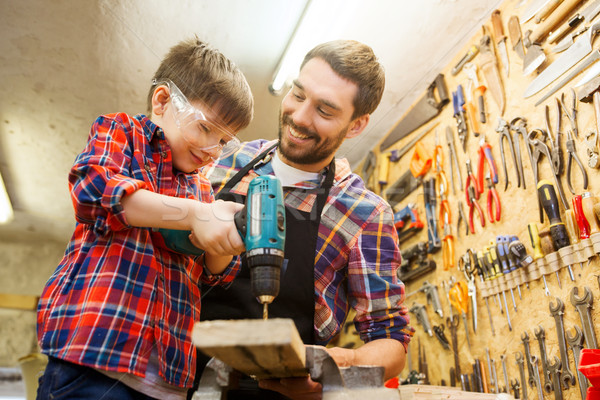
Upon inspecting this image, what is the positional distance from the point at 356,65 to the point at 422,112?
0.94 meters

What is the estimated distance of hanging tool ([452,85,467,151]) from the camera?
6.81 ft

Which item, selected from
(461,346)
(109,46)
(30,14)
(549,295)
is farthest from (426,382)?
(30,14)

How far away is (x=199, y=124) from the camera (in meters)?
0.96

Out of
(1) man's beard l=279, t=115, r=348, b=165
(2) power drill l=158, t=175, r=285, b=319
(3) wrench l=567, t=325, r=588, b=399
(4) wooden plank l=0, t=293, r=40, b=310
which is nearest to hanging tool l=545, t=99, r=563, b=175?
(3) wrench l=567, t=325, r=588, b=399

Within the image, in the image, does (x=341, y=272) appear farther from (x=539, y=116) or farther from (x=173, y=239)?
(x=539, y=116)

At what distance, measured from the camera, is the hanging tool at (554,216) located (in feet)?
4.76

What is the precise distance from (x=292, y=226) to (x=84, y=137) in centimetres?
91

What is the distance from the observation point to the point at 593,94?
1.38 meters

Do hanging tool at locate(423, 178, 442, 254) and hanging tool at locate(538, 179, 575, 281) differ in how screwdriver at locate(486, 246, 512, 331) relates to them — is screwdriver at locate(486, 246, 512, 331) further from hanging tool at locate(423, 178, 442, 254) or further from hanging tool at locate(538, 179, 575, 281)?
hanging tool at locate(423, 178, 442, 254)

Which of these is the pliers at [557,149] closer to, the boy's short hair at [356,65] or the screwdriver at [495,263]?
the screwdriver at [495,263]

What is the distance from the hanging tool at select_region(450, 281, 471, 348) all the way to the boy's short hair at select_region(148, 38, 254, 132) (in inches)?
55.8

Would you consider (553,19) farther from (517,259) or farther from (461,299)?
(461,299)

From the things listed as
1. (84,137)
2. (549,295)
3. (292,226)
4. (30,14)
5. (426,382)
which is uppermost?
(30,14)

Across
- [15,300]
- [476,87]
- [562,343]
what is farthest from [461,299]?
[15,300]
